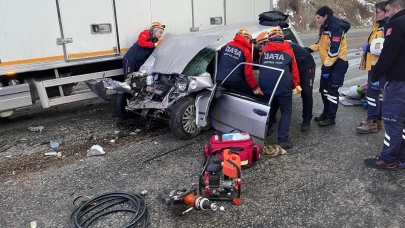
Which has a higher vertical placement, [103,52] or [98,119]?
[103,52]

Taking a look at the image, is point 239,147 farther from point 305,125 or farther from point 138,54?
point 138,54

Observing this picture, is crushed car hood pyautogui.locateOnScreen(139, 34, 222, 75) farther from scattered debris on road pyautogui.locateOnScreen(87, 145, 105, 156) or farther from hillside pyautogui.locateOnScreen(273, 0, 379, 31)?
hillside pyautogui.locateOnScreen(273, 0, 379, 31)

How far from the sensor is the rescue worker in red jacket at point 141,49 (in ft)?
20.0

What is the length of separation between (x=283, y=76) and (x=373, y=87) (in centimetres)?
146

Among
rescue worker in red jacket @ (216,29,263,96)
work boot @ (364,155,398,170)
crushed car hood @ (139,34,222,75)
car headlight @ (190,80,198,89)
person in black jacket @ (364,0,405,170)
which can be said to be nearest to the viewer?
person in black jacket @ (364,0,405,170)

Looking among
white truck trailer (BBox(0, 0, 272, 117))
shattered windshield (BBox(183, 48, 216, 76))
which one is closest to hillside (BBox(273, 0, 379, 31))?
white truck trailer (BBox(0, 0, 272, 117))

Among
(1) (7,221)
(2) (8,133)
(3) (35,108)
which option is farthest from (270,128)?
(3) (35,108)

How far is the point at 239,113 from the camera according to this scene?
477 centimetres

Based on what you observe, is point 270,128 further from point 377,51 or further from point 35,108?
point 35,108

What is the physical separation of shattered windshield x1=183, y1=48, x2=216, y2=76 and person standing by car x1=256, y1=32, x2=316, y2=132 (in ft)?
2.47

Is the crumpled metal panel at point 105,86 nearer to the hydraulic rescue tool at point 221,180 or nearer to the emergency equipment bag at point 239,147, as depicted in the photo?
the emergency equipment bag at point 239,147

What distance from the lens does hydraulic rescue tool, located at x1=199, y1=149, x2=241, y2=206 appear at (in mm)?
3508

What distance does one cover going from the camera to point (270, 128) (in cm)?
552

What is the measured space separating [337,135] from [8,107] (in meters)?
4.92
